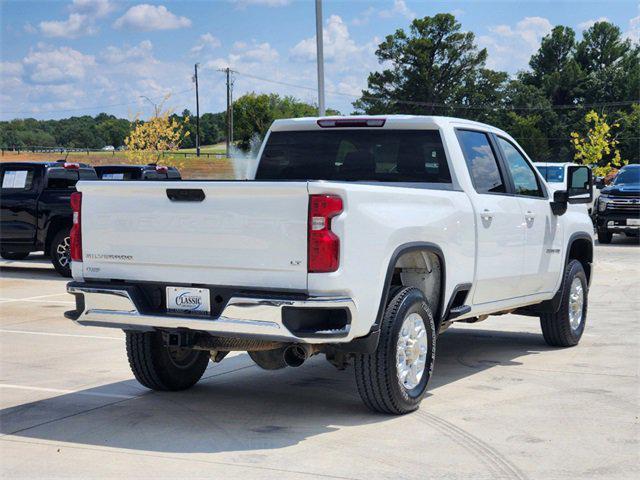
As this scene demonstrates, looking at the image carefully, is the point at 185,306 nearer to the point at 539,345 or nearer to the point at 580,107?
the point at 539,345

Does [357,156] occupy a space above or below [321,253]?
above

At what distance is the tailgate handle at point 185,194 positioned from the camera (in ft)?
20.4

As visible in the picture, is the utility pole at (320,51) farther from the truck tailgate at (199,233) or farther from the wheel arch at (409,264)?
the truck tailgate at (199,233)

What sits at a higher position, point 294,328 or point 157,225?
point 157,225

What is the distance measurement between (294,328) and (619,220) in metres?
19.9

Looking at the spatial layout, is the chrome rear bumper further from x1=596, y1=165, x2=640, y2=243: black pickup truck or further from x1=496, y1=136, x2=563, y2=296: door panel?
x1=596, y1=165, x2=640, y2=243: black pickup truck

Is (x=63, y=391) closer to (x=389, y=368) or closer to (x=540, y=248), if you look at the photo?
(x=389, y=368)

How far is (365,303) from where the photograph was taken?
6129 mm

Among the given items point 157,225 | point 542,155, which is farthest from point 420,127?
point 542,155

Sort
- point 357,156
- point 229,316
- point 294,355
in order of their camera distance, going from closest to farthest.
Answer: point 229,316 < point 294,355 < point 357,156

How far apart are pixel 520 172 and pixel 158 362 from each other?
363 centimetres

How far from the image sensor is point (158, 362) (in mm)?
7426

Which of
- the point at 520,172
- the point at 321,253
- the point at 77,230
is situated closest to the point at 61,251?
the point at 520,172

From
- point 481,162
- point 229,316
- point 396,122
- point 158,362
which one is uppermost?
point 396,122
